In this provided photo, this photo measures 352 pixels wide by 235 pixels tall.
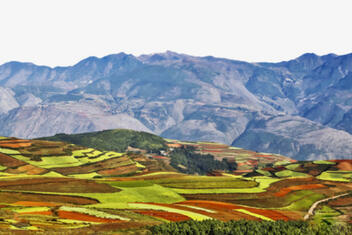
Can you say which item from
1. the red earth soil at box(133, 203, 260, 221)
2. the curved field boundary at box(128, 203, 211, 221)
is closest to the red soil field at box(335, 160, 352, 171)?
the red earth soil at box(133, 203, 260, 221)

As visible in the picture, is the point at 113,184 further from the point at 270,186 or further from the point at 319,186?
the point at 319,186

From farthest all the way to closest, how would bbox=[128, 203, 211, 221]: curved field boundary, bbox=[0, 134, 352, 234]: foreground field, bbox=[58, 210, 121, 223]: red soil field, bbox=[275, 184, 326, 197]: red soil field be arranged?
1. bbox=[275, 184, 326, 197]: red soil field
2. bbox=[128, 203, 211, 221]: curved field boundary
3. bbox=[58, 210, 121, 223]: red soil field
4. bbox=[0, 134, 352, 234]: foreground field

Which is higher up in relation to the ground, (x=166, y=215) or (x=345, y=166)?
(x=166, y=215)

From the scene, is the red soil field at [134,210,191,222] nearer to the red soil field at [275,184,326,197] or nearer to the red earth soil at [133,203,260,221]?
the red earth soil at [133,203,260,221]

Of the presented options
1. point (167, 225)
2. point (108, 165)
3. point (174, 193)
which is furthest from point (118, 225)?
point (108, 165)

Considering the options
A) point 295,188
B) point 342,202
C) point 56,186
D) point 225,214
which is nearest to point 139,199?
point 56,186

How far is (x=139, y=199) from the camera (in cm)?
9906

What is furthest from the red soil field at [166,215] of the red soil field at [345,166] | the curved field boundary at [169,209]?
the red soil field at [345,166]

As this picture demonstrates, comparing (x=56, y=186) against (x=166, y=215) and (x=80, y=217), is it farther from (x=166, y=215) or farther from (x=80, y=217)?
(x=80, y=217)

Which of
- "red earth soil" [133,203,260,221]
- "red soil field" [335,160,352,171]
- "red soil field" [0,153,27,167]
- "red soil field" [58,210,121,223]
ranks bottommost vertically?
"red soil field" [335,160,352,171]

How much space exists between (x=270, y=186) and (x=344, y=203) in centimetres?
2435

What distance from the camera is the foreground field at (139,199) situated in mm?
63194

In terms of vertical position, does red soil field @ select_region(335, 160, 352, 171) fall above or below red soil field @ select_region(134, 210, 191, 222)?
below

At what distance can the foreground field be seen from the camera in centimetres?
6319
